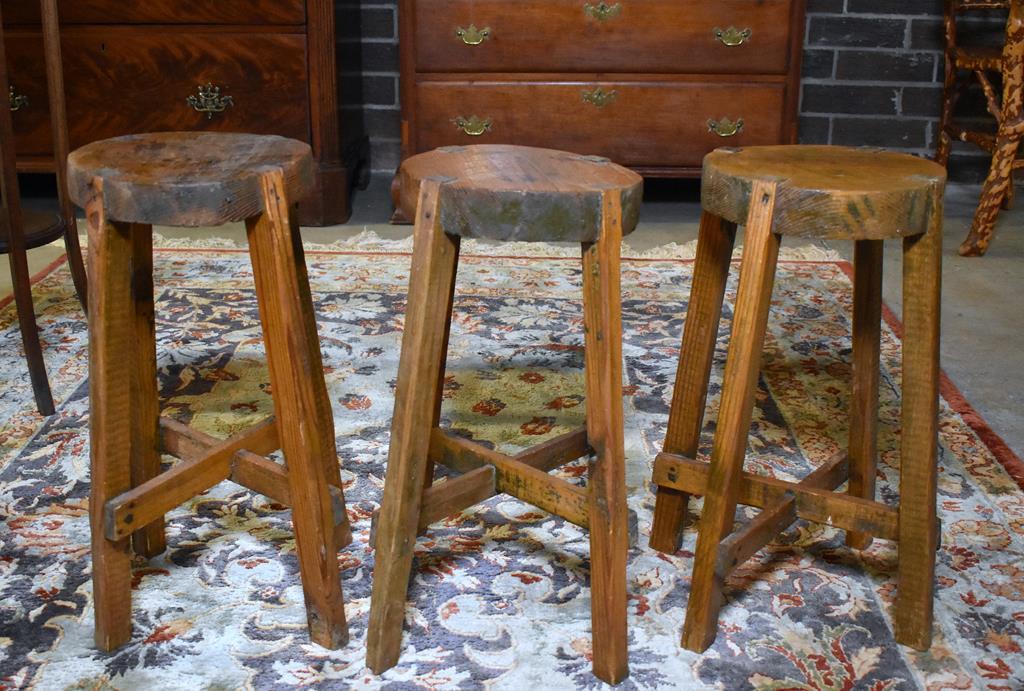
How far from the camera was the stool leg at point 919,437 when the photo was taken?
1.42 m

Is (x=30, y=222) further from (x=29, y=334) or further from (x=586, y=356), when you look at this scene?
(x=586, y=356)

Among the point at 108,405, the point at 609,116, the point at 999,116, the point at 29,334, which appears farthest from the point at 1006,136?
the point at 108,405

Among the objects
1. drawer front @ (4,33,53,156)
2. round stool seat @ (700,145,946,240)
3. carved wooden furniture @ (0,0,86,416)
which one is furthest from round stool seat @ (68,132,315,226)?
drawer front @ (4,33,53,156)

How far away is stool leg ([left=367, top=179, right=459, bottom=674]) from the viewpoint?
135cm

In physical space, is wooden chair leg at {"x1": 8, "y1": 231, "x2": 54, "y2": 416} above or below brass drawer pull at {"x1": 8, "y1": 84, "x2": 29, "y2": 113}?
below

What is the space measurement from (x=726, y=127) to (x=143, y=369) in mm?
2502

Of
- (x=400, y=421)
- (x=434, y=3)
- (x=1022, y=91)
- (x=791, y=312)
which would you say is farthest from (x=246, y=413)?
(x=1022, y=91)

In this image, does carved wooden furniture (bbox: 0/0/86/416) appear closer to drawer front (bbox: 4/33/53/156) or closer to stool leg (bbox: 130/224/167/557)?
stool leg (bbox: 130/224/167/557)

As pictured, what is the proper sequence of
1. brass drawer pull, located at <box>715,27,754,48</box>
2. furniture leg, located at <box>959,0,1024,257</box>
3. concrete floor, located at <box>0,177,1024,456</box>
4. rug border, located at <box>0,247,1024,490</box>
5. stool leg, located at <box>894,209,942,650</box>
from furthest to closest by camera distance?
brass drawer pull, located at <box>715,27,754,48</box>, furniture leg, located at <box>959,0,1024,257</box>, concrete floor, located at <box>0,177,1024,456</box>, rug border, located at <box>0,247,1024,490</box>, stool leg, located at <box>894,209,942,650</box>

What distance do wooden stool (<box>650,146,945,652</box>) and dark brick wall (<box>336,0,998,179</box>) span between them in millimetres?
2744

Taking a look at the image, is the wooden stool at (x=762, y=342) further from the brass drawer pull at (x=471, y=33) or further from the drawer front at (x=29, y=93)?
the drawer front at (x=29, y=93)

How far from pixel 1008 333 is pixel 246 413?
6.09ft

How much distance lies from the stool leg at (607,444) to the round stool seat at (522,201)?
0.03 metres

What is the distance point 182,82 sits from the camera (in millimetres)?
3535
